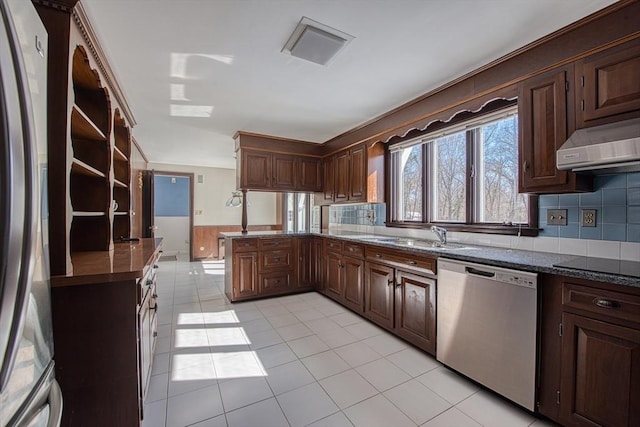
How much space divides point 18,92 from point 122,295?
3.39ft

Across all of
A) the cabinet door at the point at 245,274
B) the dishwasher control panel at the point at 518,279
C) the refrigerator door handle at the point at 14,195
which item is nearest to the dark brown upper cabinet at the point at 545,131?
the dishwasher control panel at the point at 518,279

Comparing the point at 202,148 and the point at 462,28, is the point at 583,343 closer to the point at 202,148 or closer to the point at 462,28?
the point at 462,28

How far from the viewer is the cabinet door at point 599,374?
4.17ft

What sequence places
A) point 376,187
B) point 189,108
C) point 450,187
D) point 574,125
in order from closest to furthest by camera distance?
point 574,125
point 450,187
point 189,108
point 376,187

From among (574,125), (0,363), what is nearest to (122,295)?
(0,363)

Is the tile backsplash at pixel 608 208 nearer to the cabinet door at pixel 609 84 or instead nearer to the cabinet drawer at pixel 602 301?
the cabinet door at pixel 609 84

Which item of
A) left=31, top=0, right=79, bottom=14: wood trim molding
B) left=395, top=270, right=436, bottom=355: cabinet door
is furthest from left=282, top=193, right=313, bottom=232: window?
left=31, top=0, right=79, bottom=14: wood trim molding

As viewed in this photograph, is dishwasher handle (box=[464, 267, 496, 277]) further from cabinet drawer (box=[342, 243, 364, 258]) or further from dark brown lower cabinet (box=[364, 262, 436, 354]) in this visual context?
cabinet drawer (box=[342, 243, 364, 258])

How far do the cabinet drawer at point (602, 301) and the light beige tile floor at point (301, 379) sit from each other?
0.74 m

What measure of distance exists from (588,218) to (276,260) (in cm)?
316

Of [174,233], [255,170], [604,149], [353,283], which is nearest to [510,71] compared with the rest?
[604,149]

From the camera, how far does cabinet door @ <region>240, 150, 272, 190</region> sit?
12.6 feet

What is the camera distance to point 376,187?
11.6 feet

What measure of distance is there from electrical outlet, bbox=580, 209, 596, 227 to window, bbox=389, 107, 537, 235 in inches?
10.8
